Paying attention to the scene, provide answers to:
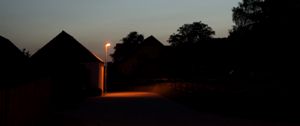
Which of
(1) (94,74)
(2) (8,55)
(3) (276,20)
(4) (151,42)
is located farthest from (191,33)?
(2) (8,55)

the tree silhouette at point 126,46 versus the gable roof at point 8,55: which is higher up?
the tree silhouette at point 126,46

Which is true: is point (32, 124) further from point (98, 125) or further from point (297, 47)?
point (297, 47)

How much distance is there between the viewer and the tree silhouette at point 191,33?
67.6 m

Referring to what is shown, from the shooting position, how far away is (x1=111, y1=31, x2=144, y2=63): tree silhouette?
98.3 m

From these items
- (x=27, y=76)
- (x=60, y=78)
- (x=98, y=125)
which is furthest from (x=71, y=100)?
(x=27, y=76)

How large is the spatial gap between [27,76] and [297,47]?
16.5 m

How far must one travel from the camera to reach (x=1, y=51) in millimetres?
12148

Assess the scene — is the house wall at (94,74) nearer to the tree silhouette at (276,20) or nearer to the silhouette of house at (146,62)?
the tree silhouette at (276,20)

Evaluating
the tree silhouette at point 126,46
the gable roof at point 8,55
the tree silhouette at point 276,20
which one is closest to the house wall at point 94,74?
the tree silhouette at point 276,20

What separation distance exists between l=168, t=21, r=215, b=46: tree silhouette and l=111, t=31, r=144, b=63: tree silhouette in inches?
1152

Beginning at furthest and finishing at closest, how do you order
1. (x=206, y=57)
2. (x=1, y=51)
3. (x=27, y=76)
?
(x=206, y=57) < (x=1, y=51) < (x=27, y=76)

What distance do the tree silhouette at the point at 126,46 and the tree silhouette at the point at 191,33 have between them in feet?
96.0

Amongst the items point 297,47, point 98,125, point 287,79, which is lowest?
point 98,125

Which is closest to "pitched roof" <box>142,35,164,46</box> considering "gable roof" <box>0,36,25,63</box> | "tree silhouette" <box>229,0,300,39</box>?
"tree silhouette" <box>229,0,300,39</box>
